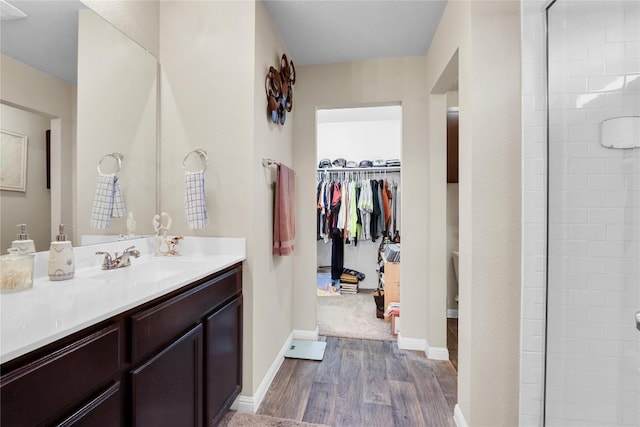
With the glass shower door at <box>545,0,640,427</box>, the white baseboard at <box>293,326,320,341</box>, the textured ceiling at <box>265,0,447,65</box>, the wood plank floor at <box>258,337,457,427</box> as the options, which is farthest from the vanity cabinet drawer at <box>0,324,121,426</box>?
the textured ceiling at <box>265,0,447,65</box>

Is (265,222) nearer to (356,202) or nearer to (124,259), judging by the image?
(124,259)

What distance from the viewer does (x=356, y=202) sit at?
13.1ft

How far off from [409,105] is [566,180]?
4.61 ft

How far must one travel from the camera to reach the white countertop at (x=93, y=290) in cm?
65

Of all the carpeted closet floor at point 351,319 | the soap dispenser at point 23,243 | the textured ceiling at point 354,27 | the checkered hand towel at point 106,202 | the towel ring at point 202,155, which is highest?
the textured ceiling at point 354,27

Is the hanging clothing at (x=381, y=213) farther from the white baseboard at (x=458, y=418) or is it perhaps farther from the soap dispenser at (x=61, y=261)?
the soap dispenser at (x=61, y=261)

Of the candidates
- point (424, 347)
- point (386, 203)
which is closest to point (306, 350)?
point (424, 347)

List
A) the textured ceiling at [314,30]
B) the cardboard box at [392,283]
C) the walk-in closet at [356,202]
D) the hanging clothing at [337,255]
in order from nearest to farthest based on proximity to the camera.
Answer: the textured ceiling at [314,30] → the cardboard box at [392,283] → the walk-in closet at [356,202] → the hanging clothing at [337,255]

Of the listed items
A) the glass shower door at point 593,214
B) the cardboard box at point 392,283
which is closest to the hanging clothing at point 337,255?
the cardboard box at point 392,283

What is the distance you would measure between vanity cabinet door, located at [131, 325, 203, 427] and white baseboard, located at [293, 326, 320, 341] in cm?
140

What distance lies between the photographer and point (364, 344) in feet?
8.22

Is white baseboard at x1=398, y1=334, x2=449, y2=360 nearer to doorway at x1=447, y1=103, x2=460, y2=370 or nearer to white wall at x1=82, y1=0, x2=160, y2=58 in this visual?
doorway at x1=447, y1=103, x2=460, y2=370

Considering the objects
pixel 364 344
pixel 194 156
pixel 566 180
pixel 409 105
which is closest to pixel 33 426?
pixel 194 156

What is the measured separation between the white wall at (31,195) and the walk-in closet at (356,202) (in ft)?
8.57
